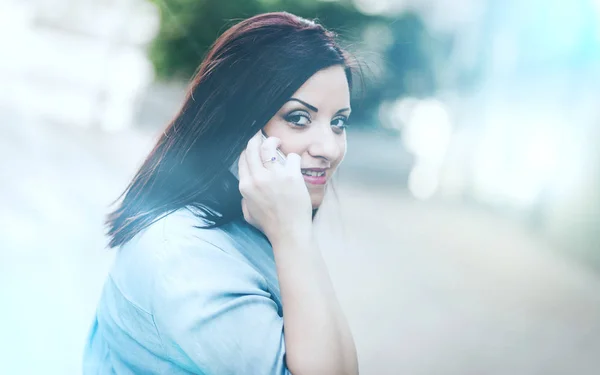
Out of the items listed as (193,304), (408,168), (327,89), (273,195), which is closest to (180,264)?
(193,304)

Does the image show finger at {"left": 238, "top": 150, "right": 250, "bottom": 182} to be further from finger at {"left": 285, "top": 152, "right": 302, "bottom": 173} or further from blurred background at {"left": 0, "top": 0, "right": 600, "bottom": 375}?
blurred background at {"left": 0, "top": 0, "right": 600, "bottom": 375}

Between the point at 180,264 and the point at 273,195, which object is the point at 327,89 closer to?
the point at 273,195

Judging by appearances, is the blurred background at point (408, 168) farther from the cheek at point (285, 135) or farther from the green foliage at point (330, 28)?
the cheek at point (285, 135)

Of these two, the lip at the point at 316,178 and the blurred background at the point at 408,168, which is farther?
the blurred background at the point at 408,168

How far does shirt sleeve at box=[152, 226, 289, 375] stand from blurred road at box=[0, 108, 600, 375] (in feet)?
1.31

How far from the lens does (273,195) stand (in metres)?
0.79

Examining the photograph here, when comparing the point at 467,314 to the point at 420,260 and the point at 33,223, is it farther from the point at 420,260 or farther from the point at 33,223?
the point at 33,223

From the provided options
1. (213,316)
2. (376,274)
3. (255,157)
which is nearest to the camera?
(213,316)

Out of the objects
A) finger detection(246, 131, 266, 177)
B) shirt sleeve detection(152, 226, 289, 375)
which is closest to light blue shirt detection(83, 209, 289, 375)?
shirt sleeve detection(152, 226, 289, 375)

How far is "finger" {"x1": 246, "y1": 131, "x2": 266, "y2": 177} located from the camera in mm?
816

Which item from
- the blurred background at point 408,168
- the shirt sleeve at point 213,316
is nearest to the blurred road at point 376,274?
the blurred background at point 408,168

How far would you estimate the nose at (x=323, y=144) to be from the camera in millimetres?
915

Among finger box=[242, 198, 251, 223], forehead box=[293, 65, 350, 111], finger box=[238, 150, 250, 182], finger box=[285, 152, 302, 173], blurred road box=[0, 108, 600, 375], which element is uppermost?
forehead box=[293, 65, 350, 111]

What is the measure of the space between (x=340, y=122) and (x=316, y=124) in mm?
68
